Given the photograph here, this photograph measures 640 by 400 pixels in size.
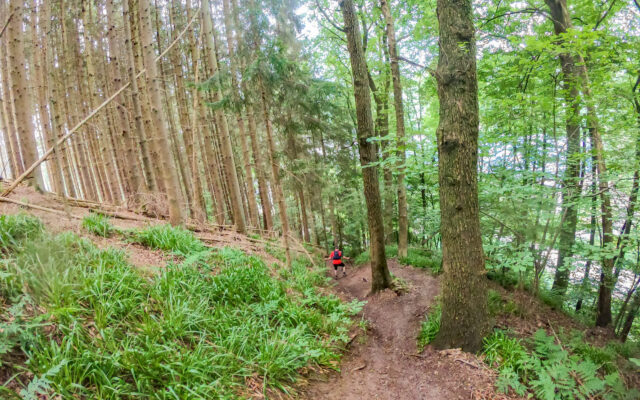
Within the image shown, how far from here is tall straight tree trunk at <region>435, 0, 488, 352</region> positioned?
144 inches

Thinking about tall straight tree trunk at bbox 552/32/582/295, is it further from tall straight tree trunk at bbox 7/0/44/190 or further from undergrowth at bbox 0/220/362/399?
tall straight tree trunk at bbox 7/0/44/190

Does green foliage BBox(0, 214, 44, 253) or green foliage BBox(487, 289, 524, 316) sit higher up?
green foliage BBox(0, 214, 44, 253)

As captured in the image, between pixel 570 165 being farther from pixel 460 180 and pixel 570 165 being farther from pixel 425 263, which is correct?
pixel 460 180

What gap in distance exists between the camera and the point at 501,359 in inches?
149

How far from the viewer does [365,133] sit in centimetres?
591

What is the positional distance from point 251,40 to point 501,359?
23.9ft

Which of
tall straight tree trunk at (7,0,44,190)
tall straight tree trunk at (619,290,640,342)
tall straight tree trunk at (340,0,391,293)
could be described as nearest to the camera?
tall straight tree trunk at (7,0,44,190)

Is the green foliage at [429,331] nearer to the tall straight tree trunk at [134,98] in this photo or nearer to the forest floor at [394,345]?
the forest floor at [394,345]

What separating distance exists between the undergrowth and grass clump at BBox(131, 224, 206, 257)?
0.78m

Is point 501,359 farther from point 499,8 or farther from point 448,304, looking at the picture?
point 499,8

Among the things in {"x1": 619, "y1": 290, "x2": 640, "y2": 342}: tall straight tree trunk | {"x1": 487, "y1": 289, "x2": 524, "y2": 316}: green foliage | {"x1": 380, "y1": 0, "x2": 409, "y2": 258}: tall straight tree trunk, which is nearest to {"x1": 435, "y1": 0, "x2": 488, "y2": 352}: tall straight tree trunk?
{"x1": 487, "y1": 289, "x2": 524, "y2": 316}: green foliage

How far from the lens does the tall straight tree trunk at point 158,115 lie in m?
5.75

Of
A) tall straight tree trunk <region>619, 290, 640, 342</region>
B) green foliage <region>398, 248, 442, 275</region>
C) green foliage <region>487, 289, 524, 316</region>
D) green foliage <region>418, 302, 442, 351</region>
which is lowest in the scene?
tall straight tree trunk <region>619, 290, 640, 342</region>

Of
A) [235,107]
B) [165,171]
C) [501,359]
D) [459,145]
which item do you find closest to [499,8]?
[459,145]
